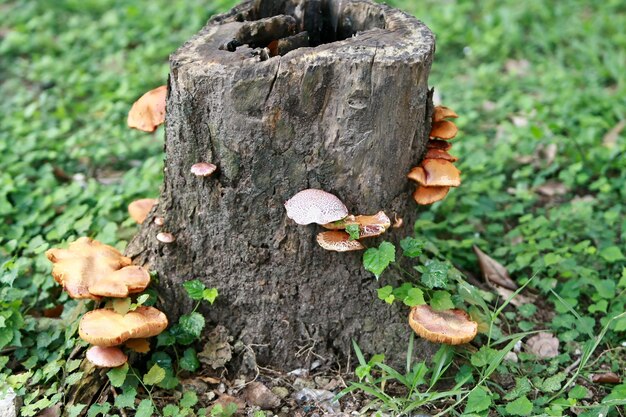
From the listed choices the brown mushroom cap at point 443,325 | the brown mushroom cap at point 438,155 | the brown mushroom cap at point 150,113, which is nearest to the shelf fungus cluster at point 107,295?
the brown mushroom cap at point 150,113

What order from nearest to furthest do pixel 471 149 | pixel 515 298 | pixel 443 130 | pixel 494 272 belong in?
pixel 443 130 < pixel 515 298 < pixel 494 272 < pixel 471 149

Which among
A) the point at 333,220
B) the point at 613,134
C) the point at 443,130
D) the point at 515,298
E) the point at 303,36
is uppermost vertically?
the point at 303,36

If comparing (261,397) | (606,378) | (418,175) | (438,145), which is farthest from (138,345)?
(606,378)

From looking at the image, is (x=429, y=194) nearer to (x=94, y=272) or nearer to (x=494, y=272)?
(x=494, y=272)

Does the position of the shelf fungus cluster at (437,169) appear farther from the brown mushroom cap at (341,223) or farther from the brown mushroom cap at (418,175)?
the brown mushroom cap at (341,223)

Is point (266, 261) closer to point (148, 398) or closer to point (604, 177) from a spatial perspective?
point (148, 398)

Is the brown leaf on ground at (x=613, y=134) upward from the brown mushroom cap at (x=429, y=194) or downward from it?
downward

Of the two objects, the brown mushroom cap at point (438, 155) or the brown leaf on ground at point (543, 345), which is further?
the brown leaf on ground at point (543, 345)

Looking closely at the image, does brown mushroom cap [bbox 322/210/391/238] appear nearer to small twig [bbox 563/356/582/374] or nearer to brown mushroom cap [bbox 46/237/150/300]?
brown mushroom cap [bbox 46/237/150/300]
